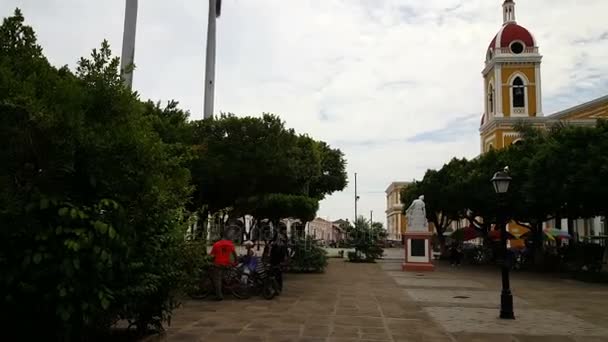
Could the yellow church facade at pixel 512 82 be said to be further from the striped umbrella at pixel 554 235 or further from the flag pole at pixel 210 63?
the flag pole at pixel 210 63

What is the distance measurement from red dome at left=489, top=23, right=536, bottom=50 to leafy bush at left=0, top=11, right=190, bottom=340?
59.1 m

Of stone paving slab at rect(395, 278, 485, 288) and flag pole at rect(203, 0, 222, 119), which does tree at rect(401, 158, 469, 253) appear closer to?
stone paving slab at rect(395, 278, 485, 288)

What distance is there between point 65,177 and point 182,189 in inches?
77.1

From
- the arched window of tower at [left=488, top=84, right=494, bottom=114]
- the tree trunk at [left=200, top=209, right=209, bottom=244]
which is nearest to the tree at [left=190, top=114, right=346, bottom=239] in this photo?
the tree trunk at [left=200, top=209, right=209, bottom=244]

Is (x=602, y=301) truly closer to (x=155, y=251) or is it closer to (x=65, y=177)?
(x=155, y=251)

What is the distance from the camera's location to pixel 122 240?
6277 millimetres

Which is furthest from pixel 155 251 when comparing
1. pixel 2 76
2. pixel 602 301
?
pixel 602 301

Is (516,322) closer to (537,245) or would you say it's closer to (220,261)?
(220,261)

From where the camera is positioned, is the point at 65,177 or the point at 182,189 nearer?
the point at 65,177

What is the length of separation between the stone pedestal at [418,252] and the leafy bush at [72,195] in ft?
69.6

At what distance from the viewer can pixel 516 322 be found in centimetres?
1093

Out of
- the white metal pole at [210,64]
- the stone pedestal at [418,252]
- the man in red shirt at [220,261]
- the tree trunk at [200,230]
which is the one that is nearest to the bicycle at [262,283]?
the man in red shirt at [220,261]

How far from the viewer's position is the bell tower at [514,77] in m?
58.8

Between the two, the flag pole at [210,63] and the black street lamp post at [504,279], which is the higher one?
the flag pole at [210,63]
